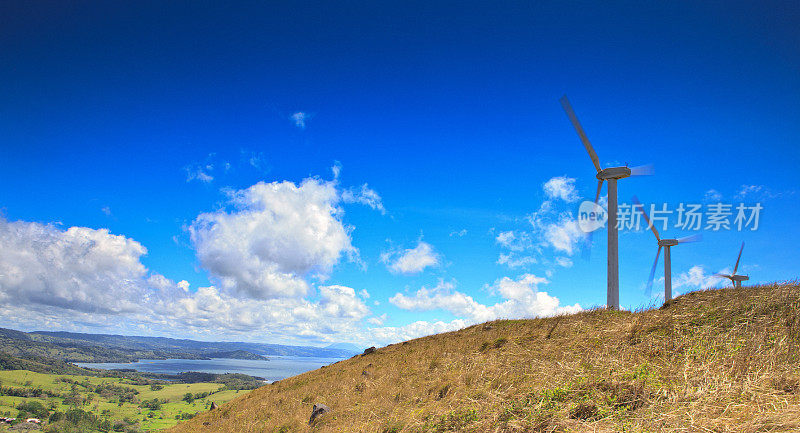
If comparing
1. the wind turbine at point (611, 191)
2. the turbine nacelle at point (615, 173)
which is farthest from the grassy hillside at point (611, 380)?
the turbine nacelle at point (615, 173)

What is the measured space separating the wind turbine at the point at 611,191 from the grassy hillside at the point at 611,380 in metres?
4.92

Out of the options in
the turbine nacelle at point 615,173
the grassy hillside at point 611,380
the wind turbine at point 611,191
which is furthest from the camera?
the turbine nacelle at point 615,173

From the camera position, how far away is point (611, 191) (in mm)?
28812

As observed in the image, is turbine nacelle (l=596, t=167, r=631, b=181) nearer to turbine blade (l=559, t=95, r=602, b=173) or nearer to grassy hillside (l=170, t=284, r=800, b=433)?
turbine blade (l=559, t=95, r=602, b=173)

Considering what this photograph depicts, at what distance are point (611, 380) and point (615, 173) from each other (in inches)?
946

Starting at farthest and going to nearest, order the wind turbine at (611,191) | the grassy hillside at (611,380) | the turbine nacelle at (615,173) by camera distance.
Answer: the turbine nacelle at (615,173)
the wind turbine at (611,191)
the grassy hillside at (611,380)

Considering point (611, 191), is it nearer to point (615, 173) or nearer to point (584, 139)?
point (615, 173)

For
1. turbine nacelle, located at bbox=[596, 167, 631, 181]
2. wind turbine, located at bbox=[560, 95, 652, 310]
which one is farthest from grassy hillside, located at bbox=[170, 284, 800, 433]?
turbine nacelle, located at bbox=[596, 167, 631, 181]

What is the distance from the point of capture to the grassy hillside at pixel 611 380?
7.57 m

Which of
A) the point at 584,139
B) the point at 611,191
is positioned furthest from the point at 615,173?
the point at 584,139

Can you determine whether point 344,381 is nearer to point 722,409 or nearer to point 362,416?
point 362,416

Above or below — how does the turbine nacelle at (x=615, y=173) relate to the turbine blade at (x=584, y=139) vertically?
below

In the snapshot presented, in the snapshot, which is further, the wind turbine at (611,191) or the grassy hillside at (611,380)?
the wind turbine at (611,191)

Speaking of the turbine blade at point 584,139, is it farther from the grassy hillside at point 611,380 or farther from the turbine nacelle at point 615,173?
the grassy hillside at point 611,380
